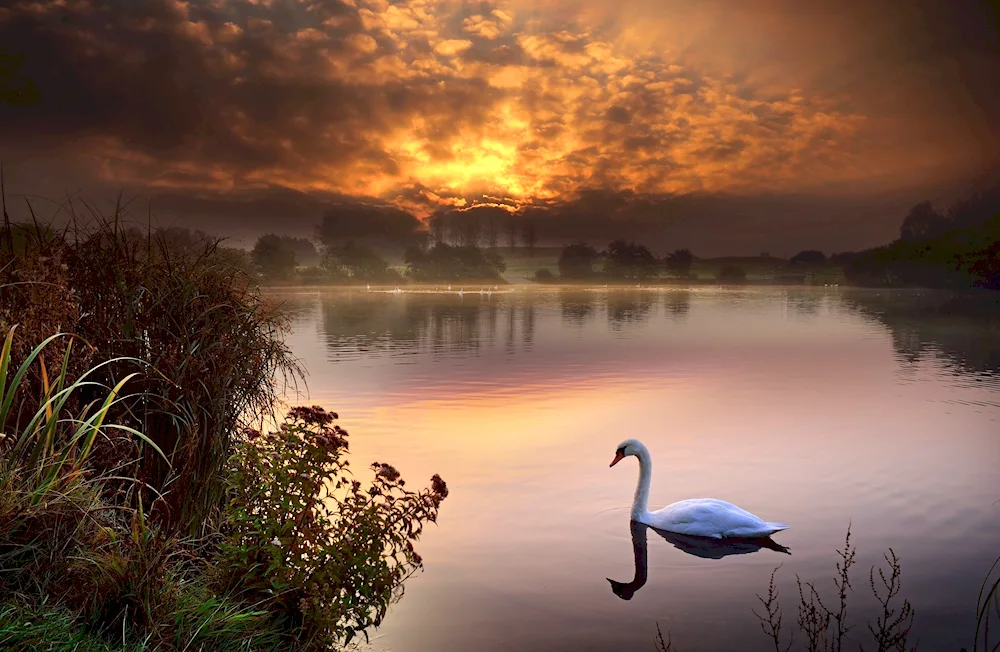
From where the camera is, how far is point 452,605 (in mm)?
7648

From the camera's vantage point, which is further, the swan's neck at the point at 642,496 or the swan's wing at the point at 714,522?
the swan's neck at the point at 642,496

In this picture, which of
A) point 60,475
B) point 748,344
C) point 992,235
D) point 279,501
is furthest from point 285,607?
point 992,235

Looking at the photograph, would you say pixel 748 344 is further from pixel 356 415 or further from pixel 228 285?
pixel 228 285

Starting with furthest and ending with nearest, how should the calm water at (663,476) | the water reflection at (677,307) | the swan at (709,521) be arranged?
1. the water reflection at (677,307)
2. the swan at (709,521)
3. the calm water at (663,476)

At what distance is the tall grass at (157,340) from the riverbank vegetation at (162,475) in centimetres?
2

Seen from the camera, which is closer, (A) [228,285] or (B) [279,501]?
(B) [279,501]

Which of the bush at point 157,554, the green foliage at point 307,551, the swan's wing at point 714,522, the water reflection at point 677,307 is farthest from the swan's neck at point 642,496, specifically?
the water reflection at point 677,307

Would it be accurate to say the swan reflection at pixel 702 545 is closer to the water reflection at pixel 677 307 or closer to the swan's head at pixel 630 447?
the swan's head at pixel 630 447

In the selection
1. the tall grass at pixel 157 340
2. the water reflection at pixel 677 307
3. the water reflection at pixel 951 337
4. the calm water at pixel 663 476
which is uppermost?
the tall grass at pixel 157 340

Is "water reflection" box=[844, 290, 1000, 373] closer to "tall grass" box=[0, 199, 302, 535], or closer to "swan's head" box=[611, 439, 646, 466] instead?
"swan's head" box=[611, 439, 646, 466]

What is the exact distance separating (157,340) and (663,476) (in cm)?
802

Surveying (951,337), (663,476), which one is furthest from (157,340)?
(951,337)

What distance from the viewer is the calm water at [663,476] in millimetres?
7570

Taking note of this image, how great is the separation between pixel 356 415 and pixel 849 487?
9541 mm
